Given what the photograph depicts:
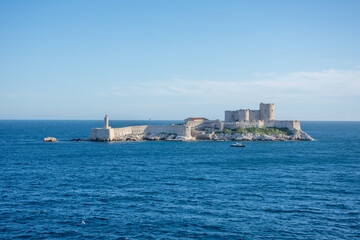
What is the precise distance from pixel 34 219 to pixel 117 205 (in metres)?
5.81

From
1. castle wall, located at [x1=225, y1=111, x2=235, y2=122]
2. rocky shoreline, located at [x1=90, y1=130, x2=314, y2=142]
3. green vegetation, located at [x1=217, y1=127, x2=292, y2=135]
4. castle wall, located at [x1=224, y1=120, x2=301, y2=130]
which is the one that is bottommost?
rocky shoreline, located at [x1=90, y1=130, x2=314, y2=142]

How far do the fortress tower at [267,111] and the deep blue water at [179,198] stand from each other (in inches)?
1507

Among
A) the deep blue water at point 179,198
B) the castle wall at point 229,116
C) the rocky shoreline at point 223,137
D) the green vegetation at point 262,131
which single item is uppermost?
the castle wall at point 229,116

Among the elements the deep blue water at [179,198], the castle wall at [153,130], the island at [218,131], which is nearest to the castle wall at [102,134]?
the island at [218,131]

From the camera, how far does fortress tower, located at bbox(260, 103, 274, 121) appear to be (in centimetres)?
8850

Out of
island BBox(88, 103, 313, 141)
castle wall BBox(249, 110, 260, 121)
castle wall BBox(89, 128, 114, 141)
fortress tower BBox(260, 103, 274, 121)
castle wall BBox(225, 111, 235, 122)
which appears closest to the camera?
castle wall BBox(89, 128, 114, 141)

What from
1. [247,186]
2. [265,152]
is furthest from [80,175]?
[265,152]

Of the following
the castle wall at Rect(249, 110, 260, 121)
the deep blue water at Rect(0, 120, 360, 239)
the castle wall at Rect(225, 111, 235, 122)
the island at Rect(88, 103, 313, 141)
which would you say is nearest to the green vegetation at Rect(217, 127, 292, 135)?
the island at Rect(88, 103, 313, 141)

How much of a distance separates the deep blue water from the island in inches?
1158

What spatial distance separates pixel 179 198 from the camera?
94.4 ft

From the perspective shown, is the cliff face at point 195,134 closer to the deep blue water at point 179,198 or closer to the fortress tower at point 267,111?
the fortress tower at point 267,111

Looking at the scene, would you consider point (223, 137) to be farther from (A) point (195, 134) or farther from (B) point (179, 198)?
(B) point (179, 198)

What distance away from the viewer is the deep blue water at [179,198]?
864 inches

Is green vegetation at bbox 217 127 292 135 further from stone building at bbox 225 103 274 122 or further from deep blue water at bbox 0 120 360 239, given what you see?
deep blue water at bbox 0 120 360 239
